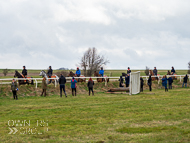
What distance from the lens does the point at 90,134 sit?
30.2ft

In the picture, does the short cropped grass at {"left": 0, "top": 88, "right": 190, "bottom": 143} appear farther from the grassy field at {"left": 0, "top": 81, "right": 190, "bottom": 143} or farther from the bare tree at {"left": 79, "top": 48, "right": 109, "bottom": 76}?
the bare tree at {"left": 79, "top": 48, "right": 109, "bottom": 76}

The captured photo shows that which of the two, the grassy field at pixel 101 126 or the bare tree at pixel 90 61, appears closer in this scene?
the grassy field at pixel 101 126

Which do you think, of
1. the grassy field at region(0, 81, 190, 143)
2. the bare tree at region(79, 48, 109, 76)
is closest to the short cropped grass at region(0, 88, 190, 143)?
the grassy field at region(0, 81, 190, 143)

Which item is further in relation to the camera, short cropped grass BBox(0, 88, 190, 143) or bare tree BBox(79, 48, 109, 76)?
bare tree BBox(79, 48, 109, 76)

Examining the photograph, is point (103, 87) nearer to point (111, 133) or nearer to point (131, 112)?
point (131, 112)

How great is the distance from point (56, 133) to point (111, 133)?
1.77 m

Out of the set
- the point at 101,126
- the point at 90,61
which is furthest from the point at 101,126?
the point at 90,61

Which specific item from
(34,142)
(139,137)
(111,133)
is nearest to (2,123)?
(34,142)

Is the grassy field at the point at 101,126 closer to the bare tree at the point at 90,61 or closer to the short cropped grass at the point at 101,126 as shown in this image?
the short cropped grass at the point at 101,126

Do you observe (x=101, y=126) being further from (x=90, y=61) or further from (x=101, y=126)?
(x=90, y=61)

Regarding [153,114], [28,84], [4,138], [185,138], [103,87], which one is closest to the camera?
[185,138]

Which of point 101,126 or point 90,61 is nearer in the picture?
point 101,126

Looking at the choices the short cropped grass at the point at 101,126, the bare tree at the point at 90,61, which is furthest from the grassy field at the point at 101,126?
the bare tree at the point at 90,61

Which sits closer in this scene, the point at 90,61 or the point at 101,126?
the point at 101,126
